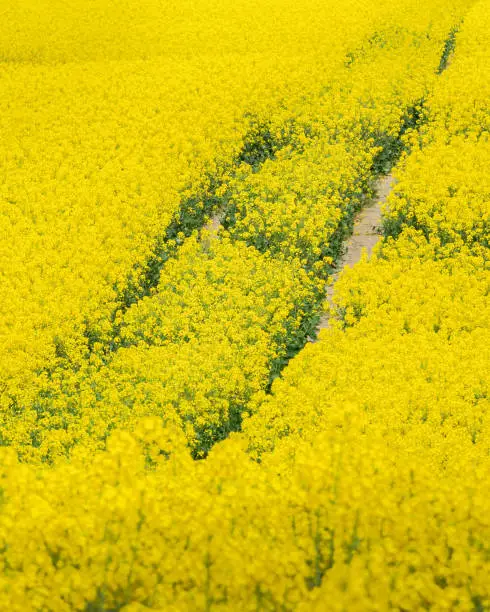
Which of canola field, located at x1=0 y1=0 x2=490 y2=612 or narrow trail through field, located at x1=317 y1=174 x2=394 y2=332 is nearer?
canola field, located at x1=0 y1=0 x2=490 y2=612

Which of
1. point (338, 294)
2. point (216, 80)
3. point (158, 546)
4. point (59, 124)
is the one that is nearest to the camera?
point (158, 546)

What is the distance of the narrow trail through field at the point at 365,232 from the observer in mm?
15383

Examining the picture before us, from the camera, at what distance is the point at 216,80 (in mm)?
22047

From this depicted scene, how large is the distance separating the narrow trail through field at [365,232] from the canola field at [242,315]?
0.23 m

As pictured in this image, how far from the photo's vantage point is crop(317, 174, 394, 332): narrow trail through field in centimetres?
1538

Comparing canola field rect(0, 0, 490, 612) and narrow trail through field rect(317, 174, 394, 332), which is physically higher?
canola field rect(0, 0, 490, 612)

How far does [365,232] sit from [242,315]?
5.35 meters

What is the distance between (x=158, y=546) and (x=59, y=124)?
51.2 ft

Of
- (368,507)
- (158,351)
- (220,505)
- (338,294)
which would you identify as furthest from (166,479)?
(338,294)

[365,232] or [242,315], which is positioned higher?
[242,315]

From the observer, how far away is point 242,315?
40.1 ft

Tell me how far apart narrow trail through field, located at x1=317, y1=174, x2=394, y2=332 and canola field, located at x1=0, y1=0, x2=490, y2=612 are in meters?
0.23

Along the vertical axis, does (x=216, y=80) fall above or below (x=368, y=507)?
below

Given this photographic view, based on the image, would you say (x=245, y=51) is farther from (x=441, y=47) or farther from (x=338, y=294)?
(x=338, y=294)
